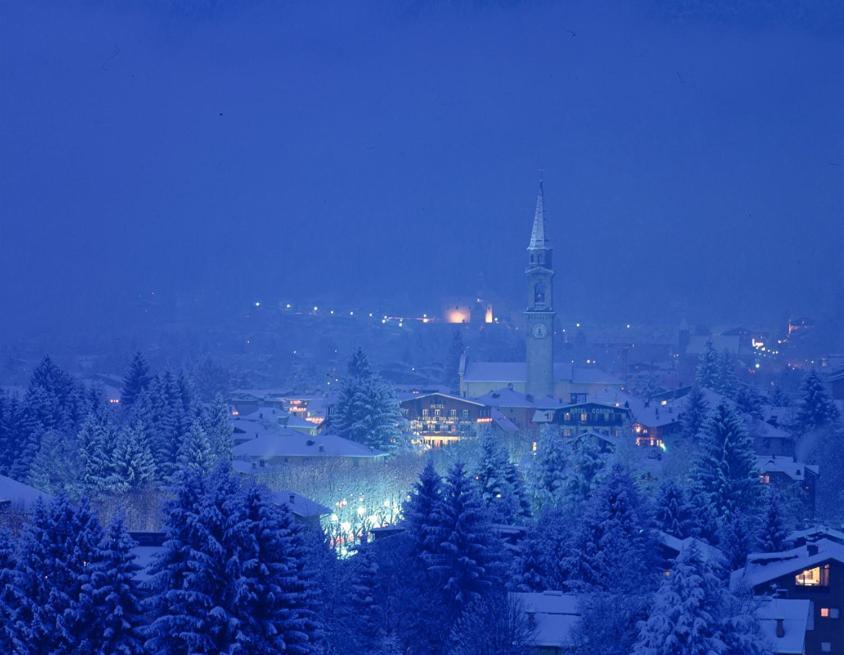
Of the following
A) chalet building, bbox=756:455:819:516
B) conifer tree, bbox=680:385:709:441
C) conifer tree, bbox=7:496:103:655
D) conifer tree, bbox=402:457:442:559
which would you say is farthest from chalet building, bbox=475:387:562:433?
conifer tree, bbox=7:496:103:655

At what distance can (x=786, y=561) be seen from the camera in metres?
35.8

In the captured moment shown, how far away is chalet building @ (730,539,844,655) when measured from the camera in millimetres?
33812

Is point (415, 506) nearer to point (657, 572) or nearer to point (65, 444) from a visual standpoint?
point (657, 572)

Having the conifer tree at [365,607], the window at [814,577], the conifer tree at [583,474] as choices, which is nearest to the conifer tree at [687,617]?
the conifer tree at [365,607]

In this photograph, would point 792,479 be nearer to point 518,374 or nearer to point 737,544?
point 737,544

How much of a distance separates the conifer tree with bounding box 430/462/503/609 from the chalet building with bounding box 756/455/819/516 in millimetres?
24408

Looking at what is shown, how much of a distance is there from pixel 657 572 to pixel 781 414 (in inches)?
1632

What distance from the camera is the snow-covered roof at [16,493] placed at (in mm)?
40656

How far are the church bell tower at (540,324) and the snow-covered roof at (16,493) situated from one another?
55172 millimetres

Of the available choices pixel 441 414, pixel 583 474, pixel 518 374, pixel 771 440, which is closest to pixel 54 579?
pixel 583 474

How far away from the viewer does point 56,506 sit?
2502 cm

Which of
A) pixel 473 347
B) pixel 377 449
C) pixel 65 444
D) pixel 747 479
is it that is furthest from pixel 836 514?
pixel 473 347

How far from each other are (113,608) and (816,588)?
19.9m

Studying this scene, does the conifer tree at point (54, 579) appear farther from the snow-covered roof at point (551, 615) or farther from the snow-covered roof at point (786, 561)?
the snow-covered roof at point (786, 561)
